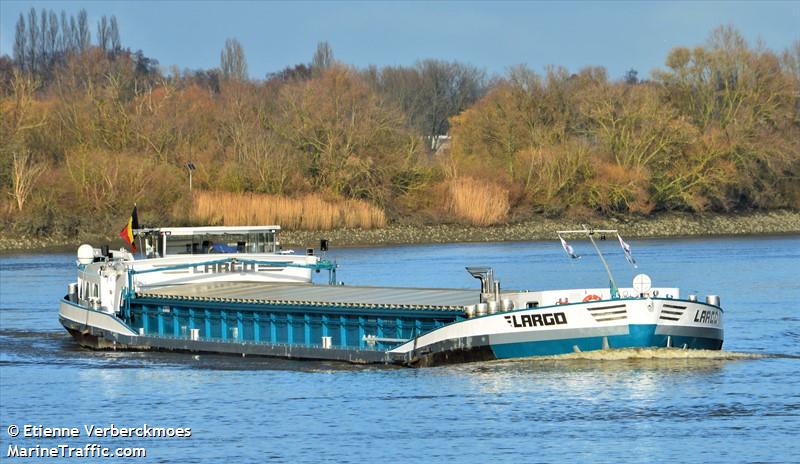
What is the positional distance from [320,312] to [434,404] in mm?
6023

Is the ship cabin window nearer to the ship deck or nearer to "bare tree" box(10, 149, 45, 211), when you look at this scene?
the ship deck

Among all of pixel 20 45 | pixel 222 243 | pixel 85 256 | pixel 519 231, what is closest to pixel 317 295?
pixel 222 243

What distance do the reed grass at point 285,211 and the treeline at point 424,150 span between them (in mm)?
724

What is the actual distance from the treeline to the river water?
163ft

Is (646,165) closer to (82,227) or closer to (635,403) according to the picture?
(82,227)

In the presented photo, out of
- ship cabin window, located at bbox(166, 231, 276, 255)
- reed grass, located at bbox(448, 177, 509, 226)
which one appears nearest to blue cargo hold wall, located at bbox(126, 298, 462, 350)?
ship cabin window, located at bbox(166, 231, 276, 255)

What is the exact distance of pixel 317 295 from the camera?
111ft

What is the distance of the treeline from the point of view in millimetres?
87062

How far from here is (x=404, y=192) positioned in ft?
301

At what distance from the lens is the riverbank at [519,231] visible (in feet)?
272

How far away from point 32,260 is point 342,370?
46.6m

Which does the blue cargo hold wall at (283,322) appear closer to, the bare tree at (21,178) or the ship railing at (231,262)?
the ship railing at (231,262)

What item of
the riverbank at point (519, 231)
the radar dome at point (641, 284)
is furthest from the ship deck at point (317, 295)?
the riverbank at point (519, 231)

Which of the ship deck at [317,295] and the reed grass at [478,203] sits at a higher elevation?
the reed grass at [478,203]
